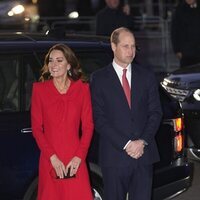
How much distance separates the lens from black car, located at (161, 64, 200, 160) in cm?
834

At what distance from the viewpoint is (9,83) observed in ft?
18.9

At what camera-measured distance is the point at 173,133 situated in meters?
6.10

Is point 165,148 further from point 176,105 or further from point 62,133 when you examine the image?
point 62,133

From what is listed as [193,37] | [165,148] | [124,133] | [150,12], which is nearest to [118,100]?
[124,133]

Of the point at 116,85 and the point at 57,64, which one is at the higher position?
the point at 57,64

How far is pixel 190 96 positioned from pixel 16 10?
1446 cm

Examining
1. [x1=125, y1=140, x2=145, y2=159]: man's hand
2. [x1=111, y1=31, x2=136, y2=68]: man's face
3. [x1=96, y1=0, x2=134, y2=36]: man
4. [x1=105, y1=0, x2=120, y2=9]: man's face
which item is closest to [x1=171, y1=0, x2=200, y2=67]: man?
[x1=96, y1=0, x2=134, y2=36]: man

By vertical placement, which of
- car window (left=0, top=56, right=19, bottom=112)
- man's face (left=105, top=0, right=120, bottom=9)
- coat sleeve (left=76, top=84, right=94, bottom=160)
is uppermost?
man's face (left=105, top=0, right=120, bottom=9)

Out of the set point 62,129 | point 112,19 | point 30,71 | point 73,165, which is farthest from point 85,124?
point 112,19

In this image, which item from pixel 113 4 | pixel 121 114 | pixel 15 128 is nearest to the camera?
pixel 121 114

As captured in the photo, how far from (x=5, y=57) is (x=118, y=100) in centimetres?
106

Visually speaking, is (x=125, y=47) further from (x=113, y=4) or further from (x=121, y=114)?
(x=113, y=4)

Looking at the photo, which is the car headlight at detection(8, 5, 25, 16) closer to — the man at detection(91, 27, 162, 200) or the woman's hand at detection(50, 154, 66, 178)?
the man at detection(91, 27, 162, 200)

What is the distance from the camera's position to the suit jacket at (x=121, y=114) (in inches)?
203
